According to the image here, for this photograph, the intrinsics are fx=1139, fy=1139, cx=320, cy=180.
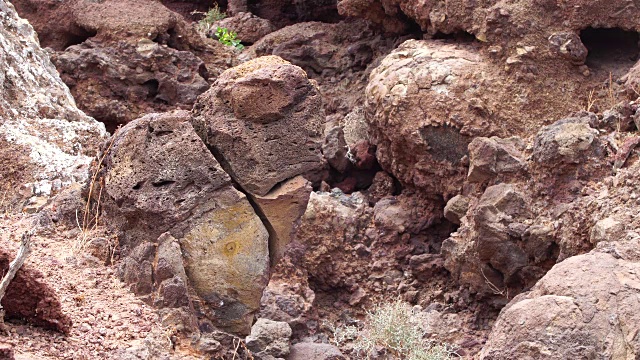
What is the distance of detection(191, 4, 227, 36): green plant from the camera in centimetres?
1349

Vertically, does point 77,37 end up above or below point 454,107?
above

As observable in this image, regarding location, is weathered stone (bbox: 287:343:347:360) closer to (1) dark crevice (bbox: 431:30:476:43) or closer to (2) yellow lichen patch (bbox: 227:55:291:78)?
(2) yellow lichen patch (bbox: 227:55:291:78)

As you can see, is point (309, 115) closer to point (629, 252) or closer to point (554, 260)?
point (629, 252)

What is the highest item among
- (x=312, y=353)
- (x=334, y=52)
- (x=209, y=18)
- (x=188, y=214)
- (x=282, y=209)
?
(x=188, y=214)

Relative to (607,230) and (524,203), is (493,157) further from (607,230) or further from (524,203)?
(607,230)

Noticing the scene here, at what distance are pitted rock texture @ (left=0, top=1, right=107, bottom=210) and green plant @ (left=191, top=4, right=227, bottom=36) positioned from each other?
211 inches

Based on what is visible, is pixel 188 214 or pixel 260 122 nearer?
pixel 188 214

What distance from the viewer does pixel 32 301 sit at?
470cm

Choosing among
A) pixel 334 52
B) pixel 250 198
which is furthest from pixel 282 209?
pixel 334 52

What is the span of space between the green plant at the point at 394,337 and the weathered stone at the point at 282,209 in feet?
6.54

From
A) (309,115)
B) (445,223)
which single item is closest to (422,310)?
(445,223)

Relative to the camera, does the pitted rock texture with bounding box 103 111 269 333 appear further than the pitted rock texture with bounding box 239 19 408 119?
No

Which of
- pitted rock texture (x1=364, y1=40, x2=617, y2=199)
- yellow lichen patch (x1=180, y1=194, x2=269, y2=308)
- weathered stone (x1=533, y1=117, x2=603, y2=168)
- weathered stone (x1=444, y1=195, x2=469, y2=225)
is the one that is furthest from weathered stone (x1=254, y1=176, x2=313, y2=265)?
pitted rock texture (x1=364, y1=40, x2=617, y2=199)

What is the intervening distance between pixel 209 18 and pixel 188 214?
869cm
